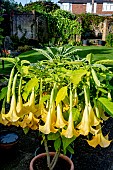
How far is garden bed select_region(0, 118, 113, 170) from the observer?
13.0 feet

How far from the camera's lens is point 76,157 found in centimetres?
422

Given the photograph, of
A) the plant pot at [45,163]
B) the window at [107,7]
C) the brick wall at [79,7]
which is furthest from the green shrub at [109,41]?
the brick wall at [79,7]

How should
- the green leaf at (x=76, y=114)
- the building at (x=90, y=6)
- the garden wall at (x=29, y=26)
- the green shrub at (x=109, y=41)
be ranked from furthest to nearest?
1. the building at (x=90, y=6)
2. the green shrub at (x=109, y=41)
3. the garden wall at (x=29, y=26)
4. the green leaf at (x=76, y=114)

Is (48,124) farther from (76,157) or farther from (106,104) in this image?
(76,157)

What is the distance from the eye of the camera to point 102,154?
4.35 m

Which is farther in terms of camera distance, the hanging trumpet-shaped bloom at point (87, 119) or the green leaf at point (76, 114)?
the green leaf at point (76, 114)

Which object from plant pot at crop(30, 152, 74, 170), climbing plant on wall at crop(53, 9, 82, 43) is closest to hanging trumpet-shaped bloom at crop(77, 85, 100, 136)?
plant pot at crop(30, 152, 74, 170)

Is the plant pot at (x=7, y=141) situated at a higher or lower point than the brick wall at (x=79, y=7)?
lower

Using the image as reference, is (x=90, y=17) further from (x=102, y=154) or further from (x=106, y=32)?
(x=102, y=154)

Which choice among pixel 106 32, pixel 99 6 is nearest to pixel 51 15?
pixel 106 32

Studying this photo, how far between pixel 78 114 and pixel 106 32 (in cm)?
1938

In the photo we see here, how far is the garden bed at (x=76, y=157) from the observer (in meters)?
3.96

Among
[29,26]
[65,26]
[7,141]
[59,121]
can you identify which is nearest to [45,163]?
[7,141]

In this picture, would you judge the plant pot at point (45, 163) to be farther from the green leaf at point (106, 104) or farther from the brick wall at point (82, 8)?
the brick wall at point (82, 8)
